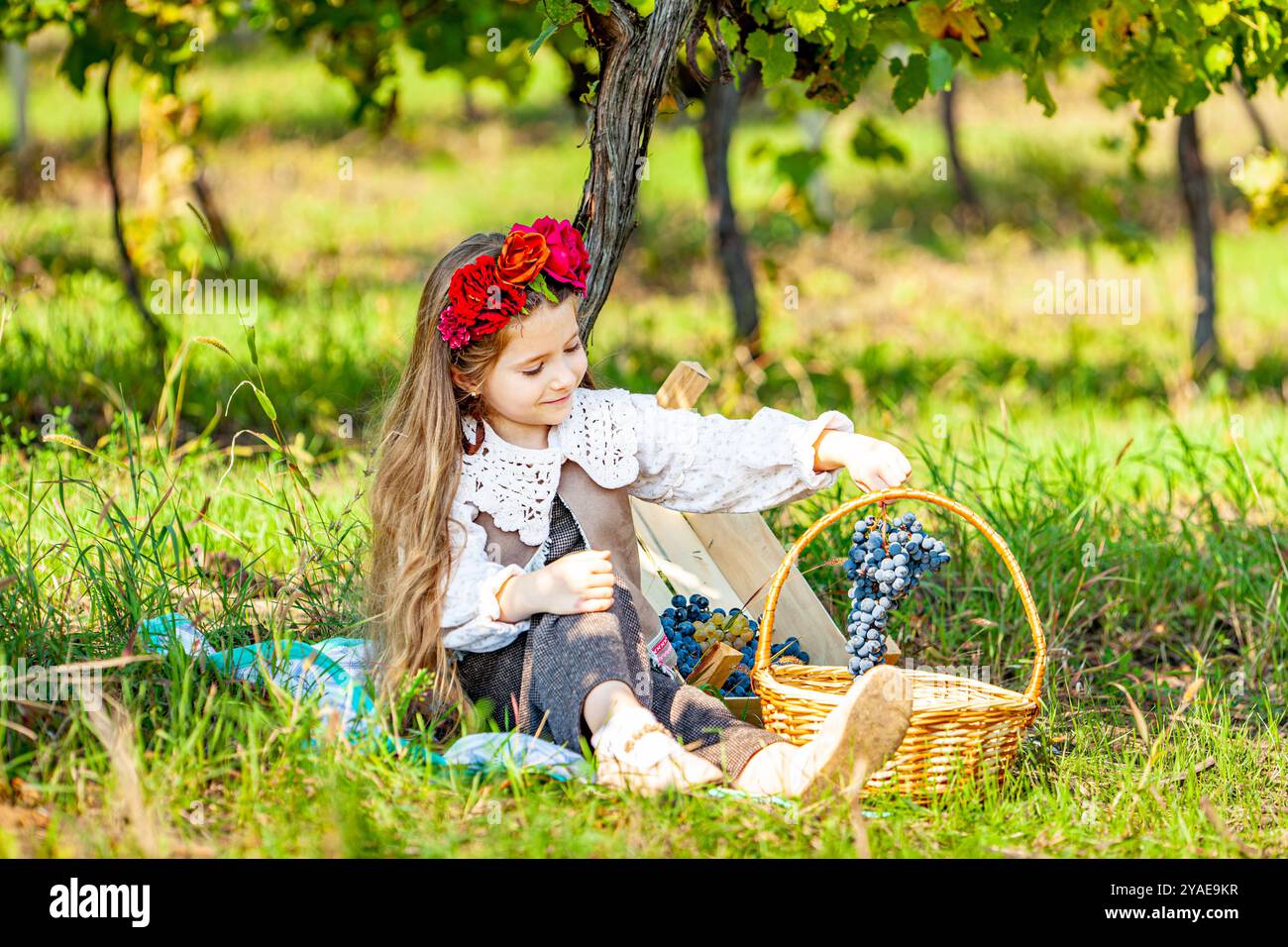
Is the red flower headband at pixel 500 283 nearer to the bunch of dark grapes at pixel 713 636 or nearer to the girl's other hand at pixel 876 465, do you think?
the girl's other hand at pixel 876 465

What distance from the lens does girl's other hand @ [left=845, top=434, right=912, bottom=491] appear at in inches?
102

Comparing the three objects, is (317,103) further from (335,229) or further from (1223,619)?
(1223,619)

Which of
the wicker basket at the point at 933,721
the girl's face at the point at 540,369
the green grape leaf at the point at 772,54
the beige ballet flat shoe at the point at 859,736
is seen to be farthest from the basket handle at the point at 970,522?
the green grape leaf at the point at 772,54

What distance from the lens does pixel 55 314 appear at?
5258 mm

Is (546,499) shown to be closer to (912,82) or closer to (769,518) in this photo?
(769,518)

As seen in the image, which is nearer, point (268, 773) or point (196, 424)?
point (268, 773)

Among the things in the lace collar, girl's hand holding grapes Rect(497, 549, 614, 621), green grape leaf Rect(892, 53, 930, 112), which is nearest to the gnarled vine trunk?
the lace collar

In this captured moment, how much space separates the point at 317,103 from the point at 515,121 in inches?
81.5

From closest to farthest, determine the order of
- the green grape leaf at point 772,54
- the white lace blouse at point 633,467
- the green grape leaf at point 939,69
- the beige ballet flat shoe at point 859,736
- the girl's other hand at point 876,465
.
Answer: the beige ballet flat shoe at point 859,736 → the girl's other hand at point 876,465 → the white lace blouse at point 633,467 → the green grape leaf at point 772,54 → the green grape leaf at point 939,69

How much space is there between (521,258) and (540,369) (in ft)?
0.73

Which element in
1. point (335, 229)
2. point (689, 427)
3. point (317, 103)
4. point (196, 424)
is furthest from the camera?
point (317, 103)

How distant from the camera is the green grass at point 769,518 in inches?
89.7
